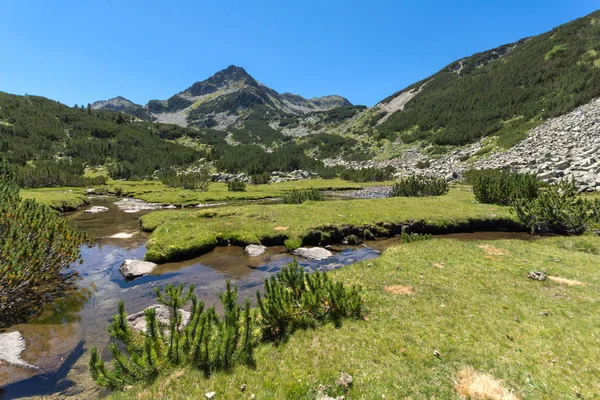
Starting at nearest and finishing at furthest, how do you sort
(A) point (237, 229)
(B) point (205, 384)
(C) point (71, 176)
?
(B) point (205, 384), (A) point (237, 229), (C) point (71, 176)

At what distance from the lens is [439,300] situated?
11.0m

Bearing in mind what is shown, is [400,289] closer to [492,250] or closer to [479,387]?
[479,387]

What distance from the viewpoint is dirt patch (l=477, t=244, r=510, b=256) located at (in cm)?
1678

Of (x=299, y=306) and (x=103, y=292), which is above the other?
(x=299, y=306)

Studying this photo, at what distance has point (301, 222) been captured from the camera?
2486 centimetres

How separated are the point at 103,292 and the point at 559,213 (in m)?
31.8

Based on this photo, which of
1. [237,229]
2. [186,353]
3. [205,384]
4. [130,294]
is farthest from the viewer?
[237,229]

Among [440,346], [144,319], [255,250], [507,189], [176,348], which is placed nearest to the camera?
[176,348]

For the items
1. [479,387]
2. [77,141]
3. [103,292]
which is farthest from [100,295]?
[77,141]

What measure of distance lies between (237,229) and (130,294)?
1046cm

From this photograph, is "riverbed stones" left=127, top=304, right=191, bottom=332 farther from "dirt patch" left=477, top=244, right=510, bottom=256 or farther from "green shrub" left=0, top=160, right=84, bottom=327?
"dirt patch" left=477, top=244, right=510, bottom=256

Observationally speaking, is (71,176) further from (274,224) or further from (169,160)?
(274,224)

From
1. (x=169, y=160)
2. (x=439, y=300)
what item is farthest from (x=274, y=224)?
(x=169, y=160)

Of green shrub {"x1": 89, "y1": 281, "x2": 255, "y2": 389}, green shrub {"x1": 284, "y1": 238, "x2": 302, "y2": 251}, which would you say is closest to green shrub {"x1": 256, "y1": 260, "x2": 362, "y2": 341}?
green shrub {"x1": 89, "y1": 281, "x2": 255, "y2": 389}
